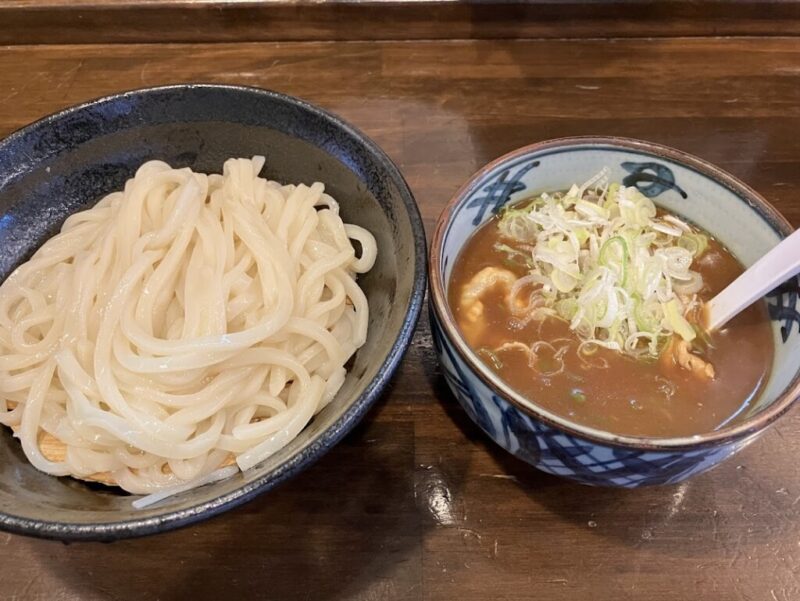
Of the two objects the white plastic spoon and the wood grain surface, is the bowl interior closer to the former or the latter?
the white plastic spoon

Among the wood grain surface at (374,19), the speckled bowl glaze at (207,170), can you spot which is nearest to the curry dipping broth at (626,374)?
the speckled bowl glaze at (207,170)

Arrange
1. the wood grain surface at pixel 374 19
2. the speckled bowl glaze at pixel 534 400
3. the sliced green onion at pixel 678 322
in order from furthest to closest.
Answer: the wood grain surface at pixel 374 19 → the sliced green onion at pixel 678 322 → the speckled bowl glaze at pixel 534 400

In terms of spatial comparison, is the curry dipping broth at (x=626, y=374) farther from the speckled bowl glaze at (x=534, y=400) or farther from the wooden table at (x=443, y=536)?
the wooden table at (x=443, y=536)

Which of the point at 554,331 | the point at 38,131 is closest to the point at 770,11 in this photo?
the point at 554,331

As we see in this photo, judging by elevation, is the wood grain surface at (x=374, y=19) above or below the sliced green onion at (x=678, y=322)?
above

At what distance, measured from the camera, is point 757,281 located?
1.18m

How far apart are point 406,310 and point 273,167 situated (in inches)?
25.0

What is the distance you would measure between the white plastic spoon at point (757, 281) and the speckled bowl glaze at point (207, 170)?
1.85 feet

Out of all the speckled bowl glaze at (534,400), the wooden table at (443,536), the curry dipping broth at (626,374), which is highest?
the speckled bowl glaze at (534,400)

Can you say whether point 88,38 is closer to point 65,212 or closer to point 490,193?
point 65,212

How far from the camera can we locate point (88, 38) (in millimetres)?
2201

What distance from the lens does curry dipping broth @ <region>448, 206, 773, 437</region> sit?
44.0 inches

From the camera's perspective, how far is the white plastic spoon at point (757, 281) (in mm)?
1137

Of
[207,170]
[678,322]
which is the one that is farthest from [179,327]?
[678,322]
